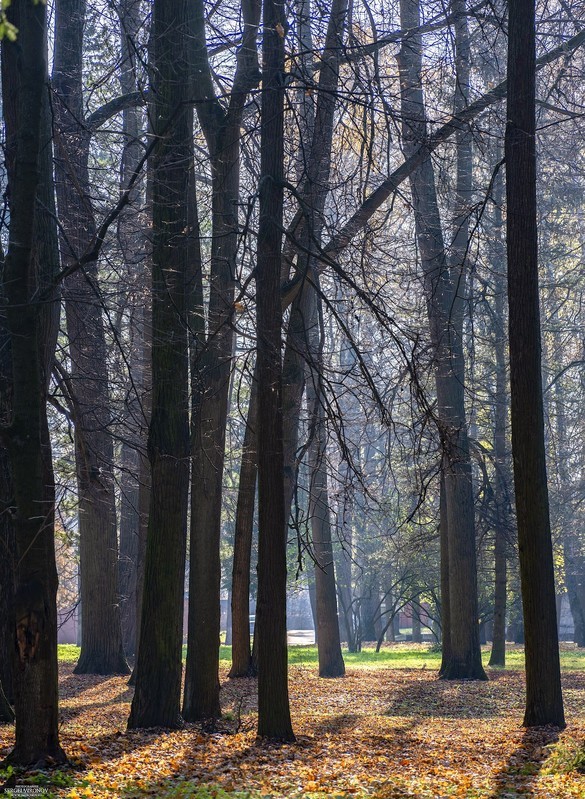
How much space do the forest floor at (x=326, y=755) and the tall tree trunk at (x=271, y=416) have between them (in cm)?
52

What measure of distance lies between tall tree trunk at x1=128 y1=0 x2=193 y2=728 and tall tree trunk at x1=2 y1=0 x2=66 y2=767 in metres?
2.41

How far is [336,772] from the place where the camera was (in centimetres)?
792

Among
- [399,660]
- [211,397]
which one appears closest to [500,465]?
[399,660]

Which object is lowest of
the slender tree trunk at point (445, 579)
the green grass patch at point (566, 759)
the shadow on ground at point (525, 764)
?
the shadow on ground at point (525, 764)

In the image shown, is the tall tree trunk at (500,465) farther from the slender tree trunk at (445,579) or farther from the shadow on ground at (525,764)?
the shadow on ground at (525,764)

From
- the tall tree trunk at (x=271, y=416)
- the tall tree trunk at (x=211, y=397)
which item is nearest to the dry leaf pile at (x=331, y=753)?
the tall tree trunk at (x=271, y=416)

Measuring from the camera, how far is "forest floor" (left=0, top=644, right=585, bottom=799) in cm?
704

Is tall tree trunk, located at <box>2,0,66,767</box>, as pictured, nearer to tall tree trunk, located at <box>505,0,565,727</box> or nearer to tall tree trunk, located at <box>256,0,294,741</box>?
tall tree trunk, located at <box>256,0,294,741</box>

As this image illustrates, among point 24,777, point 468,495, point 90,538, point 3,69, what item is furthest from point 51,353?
point 468,495

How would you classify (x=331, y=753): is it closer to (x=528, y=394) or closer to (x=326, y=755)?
(x=326, y=755)

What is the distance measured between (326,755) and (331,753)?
0.53ft

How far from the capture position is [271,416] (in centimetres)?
922

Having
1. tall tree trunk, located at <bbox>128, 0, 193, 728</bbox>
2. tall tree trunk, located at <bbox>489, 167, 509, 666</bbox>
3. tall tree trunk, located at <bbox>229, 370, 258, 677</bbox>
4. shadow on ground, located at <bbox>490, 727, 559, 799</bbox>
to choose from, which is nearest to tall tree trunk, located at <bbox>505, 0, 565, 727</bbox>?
shadow on ground, located at <bbox>490, 727, 559, 799</bbox>

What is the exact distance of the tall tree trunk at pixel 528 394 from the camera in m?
10.1
